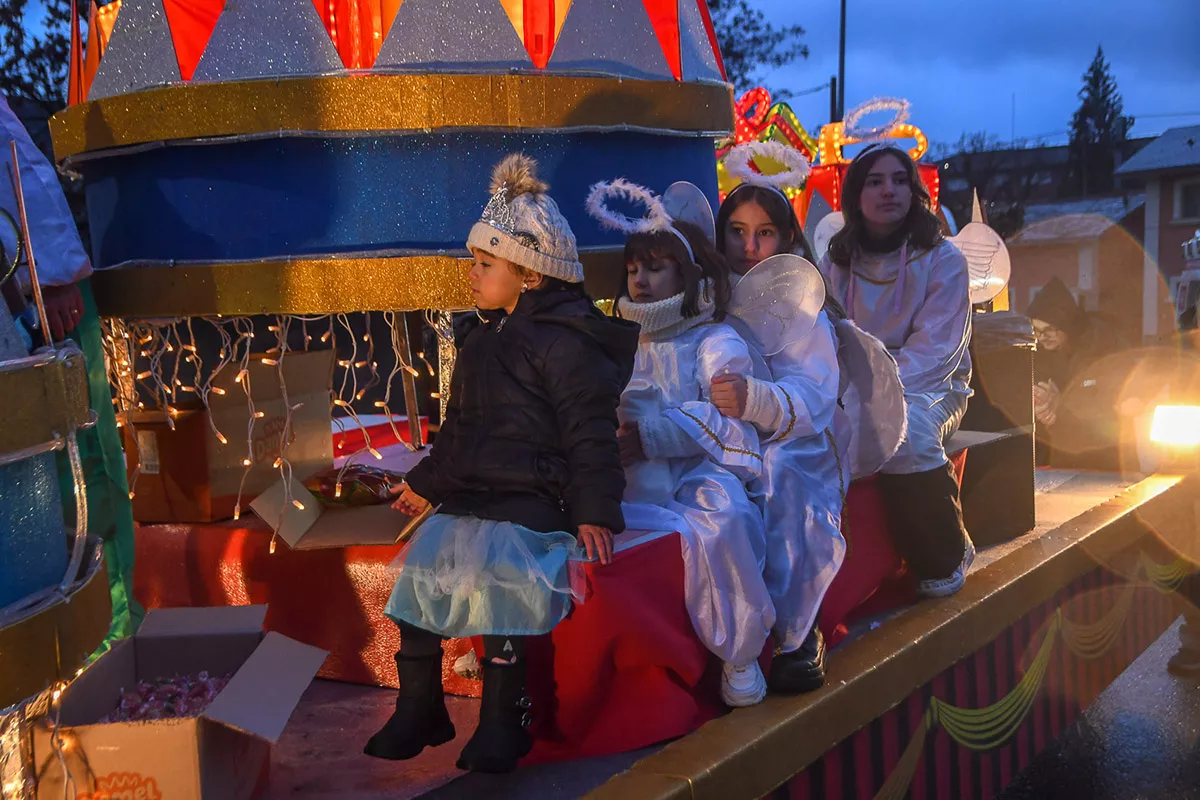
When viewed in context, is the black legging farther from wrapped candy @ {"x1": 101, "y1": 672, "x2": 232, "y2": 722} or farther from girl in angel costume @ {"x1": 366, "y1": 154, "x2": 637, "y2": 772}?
wrapped candy @ {"x1": 101, "y1": 672, "x2": 232, "y2": 722}

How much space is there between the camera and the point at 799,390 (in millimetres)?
3041

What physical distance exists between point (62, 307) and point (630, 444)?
4.50ft

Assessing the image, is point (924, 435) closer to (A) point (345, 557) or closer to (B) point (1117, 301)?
(A) point (345, 557)

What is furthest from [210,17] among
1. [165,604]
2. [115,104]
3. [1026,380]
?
[1026,380]

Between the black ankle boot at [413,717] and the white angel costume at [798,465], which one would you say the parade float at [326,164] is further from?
the black ankle boot at [413,717]

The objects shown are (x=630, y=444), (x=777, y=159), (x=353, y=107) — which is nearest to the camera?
(x=630, y=444)

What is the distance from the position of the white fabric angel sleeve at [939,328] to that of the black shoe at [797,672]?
133 cm

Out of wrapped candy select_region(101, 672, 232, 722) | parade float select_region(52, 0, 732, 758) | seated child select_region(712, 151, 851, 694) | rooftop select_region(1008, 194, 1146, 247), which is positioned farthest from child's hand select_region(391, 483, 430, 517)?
rooftop select_region(1008, 194, 1146, 247)

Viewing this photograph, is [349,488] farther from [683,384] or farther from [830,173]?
[830,173]

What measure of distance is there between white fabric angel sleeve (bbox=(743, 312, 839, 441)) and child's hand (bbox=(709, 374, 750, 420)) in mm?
13

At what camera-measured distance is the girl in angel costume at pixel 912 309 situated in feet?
11.8

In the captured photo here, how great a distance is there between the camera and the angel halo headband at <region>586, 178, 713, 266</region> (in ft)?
9.64

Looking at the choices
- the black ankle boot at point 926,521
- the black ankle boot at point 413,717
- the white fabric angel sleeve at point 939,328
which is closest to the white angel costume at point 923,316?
the white fabric angel sleeve at point 939,328

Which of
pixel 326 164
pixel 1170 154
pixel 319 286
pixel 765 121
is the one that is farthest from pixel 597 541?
pixel 1170 154
